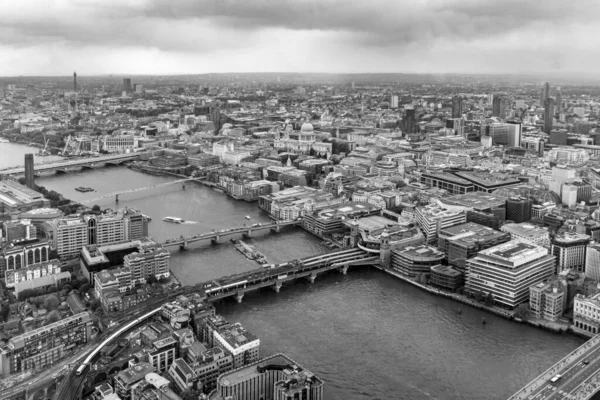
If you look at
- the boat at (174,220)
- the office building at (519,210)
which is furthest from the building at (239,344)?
the office building at (519,210)

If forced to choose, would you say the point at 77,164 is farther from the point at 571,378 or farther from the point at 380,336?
the point at 571,378

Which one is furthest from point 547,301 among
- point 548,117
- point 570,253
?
point 548,117

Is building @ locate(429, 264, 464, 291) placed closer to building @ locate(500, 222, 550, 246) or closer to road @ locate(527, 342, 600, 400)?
building @ locate(500, 222, 550, 246)

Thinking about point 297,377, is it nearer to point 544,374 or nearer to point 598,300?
point 544,374

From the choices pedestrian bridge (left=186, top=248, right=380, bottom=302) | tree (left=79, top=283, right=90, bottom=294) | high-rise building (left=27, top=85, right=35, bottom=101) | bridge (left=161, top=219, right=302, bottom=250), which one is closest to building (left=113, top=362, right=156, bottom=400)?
pedestrian bridge (left=186, top=248, right=380, bottom=302)

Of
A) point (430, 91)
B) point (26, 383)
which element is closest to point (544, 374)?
point (26, 383)

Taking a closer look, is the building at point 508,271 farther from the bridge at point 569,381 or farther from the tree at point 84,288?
the tree at point 84,288
